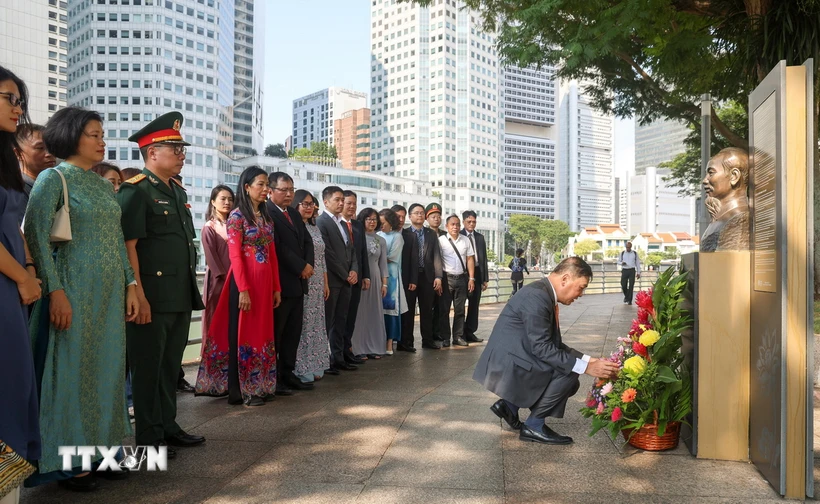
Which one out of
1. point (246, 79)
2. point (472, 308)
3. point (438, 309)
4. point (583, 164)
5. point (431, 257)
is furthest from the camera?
point (583, 164)

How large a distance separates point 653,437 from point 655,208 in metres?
158

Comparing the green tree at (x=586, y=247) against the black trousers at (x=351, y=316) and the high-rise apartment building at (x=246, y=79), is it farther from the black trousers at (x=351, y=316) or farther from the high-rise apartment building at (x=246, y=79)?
the black trousers at (x=351, y=316)

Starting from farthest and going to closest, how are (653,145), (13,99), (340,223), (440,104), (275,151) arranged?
1. (653,145)
2. (440,104)
3. (275,151)
4. (340,223)
5. (13,99)

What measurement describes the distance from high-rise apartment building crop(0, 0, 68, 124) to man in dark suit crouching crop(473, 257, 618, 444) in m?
76.8

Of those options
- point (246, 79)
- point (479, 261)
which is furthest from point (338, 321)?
point (246, 79)

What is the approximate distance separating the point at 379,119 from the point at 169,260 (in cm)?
12820

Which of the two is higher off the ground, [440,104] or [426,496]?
[440,104]

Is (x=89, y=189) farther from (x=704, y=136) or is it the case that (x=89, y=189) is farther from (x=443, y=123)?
(x=443, y=123)

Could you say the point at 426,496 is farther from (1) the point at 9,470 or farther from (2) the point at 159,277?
(2) the point at 159,277

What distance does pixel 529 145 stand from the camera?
6324 inches

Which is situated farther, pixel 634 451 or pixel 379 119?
pixel 379 119

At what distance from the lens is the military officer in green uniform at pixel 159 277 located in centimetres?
363

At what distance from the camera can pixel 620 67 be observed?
1238cm

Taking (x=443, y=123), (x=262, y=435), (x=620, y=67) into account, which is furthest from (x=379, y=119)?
(x=262, y=435)
